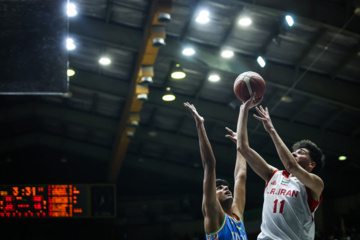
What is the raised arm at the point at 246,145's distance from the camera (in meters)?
4.18

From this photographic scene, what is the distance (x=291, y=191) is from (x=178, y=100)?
39.0 ft

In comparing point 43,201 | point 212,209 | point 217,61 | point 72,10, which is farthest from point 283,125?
point 212,209

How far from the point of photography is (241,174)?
4809 mm

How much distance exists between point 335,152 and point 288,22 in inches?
280

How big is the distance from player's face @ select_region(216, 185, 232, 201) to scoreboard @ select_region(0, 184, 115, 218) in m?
14.9

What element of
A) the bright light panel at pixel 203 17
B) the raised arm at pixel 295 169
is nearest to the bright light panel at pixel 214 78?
the bright light panel at pixel 203 17

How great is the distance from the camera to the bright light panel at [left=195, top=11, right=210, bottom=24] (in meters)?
11.5

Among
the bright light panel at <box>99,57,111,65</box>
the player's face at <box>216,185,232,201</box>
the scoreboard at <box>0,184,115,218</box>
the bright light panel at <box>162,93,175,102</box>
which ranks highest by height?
the bright light panel at <box>99,57,111,65</box>

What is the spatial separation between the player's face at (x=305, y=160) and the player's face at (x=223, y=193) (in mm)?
683

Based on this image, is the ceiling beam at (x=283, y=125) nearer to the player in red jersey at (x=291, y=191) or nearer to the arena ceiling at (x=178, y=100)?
the arena ceiling at (x=178, y=100)

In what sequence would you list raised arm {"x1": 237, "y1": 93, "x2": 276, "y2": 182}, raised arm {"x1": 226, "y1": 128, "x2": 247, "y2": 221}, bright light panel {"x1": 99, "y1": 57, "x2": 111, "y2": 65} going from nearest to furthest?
raised arm {"x1": 237, "y1": 93, "x2": 276, "y2": 182} < raised arm {"x1": 226, "y1": 128, "x2": 247, "y2": 221} < bright light panel {"x1": 99, "y1": 57, "x2": 111, "y2": 65}

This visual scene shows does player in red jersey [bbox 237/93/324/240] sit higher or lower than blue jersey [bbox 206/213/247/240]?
higher

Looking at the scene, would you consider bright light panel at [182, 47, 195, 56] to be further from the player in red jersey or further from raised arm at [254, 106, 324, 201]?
raised arm at [254, 106, 324, 201]

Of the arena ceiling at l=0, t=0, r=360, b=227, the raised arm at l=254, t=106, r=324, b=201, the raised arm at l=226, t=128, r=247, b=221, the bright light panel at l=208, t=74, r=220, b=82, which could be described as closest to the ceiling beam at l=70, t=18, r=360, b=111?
the arena ceiling at l=0, t=0, r=360, b=227
